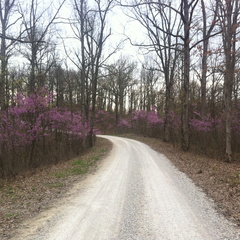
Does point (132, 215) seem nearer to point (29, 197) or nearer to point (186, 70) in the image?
point (29, 197)

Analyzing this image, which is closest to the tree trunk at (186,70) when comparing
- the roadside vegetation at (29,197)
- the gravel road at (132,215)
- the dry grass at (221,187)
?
the dry grass at (221,187)

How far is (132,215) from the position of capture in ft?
14.5

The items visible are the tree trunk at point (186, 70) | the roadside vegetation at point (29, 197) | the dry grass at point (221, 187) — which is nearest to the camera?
the roadside vegetation at point (29, 197)

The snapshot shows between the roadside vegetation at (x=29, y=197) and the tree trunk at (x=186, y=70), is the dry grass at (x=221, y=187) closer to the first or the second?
the roadside vegetation at (x=29, y=197)

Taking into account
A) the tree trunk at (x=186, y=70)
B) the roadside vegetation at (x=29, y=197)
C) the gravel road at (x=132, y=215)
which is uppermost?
the tree trunk at (x=186, y=70)

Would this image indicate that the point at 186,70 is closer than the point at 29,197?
No

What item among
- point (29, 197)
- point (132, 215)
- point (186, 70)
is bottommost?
point (29, 197)

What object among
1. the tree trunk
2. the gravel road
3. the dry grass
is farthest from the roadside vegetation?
the tree trunk

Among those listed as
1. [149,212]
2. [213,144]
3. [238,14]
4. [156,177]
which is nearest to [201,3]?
[238,14]

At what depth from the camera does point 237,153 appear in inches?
526

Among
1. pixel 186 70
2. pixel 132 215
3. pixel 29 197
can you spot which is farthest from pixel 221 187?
pixel 186 70

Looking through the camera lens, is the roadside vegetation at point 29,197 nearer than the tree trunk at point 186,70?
Yes

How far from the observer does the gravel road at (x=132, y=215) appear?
362 centimetres

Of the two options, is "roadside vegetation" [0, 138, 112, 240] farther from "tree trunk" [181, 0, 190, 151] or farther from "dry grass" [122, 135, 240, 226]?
"tree trunk" [181, 0, 190, 151]
